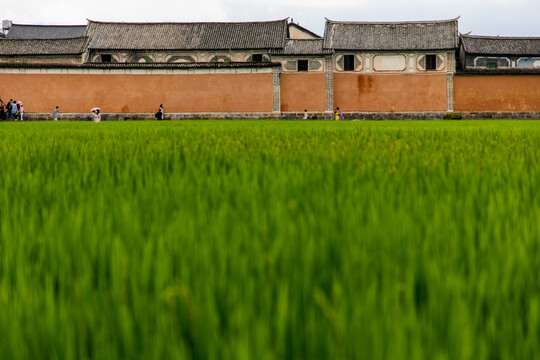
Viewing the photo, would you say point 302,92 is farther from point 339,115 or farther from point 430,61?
point 430,61

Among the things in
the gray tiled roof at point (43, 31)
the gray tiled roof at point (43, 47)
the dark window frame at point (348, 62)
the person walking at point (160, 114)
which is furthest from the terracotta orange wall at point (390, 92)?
the gray tiled roof at point (43, 31)

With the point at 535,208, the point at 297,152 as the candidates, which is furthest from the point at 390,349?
the point at 297,152

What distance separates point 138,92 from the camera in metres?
25.5

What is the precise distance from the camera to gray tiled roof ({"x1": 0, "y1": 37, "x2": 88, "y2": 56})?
1300 inches

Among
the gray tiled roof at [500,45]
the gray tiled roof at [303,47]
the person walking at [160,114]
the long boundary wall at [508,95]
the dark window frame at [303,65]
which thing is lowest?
the person walking at [160,114]

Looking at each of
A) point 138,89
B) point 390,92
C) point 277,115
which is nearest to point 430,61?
point 390,92

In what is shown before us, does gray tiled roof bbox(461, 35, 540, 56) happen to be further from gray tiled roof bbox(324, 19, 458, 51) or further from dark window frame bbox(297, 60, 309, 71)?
dark window frame bbox(297, 60, 309, 71)

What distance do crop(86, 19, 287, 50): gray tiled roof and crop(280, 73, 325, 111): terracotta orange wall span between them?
19.6ft

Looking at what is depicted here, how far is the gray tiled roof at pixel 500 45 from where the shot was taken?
3378cm

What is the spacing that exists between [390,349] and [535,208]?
1.15 meters

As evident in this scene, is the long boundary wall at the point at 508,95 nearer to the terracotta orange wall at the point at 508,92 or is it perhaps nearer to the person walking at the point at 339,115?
the terracotta orange wall at the point at 508,92

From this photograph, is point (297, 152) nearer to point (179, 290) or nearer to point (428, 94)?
point (179, 290)

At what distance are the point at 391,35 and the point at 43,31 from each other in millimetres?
32223

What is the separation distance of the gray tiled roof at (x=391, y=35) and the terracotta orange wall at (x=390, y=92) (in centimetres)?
199
